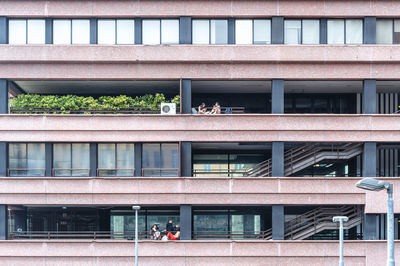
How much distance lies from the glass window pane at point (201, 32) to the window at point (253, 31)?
1.95 meters

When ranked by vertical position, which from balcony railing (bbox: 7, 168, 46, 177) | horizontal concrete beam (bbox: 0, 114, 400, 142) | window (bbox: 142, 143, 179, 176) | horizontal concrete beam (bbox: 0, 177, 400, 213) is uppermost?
horizontal concrete beam (bbox: 0, 114, 400, 142)

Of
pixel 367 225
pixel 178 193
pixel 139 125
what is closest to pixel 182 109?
pixel 139 125

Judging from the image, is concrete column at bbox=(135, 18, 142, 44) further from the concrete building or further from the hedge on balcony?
the hedge on balcony

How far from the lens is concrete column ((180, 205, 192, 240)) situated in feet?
107

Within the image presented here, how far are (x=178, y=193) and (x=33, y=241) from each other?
9886 mm

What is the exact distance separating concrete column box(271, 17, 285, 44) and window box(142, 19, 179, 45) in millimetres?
6405

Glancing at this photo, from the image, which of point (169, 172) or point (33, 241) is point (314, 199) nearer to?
point (169, 172)

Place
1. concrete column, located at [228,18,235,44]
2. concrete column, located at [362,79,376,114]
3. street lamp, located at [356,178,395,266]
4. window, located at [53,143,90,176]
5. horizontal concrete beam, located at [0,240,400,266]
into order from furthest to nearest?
1. window, located at [53,143,90,176]
2. concrete column, located at [228,18,235,44]
3. concrete column, located at [362,79,376,114]
4. horizontal concrete beam, located at [0,240,400,266]
5. street lamp, located at [356,178,395,266]

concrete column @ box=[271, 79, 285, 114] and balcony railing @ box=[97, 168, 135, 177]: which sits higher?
concrete column @ box=[271, 79, 285, 114]

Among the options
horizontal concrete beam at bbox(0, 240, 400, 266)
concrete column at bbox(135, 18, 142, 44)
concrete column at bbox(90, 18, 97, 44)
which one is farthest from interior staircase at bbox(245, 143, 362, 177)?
concrete column at bbox(90, 18, 97, 44)

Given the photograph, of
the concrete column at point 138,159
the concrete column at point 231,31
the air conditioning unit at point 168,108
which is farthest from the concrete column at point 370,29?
the concrete column at point 138,159

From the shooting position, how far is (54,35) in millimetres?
34094

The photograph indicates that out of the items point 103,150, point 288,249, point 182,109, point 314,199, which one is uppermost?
point 182,109

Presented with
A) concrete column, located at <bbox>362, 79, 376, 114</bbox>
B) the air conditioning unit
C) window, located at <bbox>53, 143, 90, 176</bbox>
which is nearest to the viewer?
concrete column, located at <bbox>362, 79, 376, 114</bbox>
